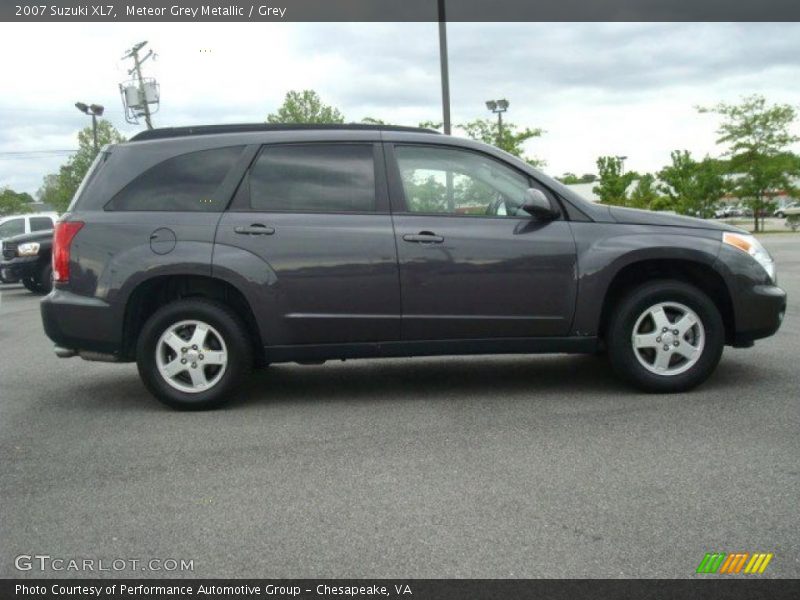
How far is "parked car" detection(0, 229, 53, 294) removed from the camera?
54.9 feet

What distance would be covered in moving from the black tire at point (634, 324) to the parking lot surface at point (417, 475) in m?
0.14

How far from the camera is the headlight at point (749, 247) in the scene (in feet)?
19.3

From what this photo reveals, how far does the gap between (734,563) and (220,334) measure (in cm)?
362

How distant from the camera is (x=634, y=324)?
227 inches

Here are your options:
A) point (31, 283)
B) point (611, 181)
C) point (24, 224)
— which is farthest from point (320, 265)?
point (611, 181)

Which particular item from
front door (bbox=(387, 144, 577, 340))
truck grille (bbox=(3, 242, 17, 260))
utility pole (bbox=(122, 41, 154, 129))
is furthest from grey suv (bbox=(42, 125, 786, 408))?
utility pole (bbox=(122, 41, 154, 129))

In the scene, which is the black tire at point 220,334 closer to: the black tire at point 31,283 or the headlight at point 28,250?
the headlight at point 28,250

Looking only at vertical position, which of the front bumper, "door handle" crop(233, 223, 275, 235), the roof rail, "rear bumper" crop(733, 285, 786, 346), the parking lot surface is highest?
the roof rail

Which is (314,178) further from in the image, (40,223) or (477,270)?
(40,223)

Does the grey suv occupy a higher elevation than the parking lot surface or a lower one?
higher

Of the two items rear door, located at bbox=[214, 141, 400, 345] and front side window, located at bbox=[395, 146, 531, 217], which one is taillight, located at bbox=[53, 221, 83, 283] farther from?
front side window, located at bbox=[395, 146, 531, 217]

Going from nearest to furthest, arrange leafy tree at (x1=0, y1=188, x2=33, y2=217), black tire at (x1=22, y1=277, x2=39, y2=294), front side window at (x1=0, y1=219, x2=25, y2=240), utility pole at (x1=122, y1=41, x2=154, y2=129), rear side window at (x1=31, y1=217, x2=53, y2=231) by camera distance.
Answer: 1. black tire at (x1=22, y1=277, x2=39, y2=294)
2. front side window at (x1=0, y1=219, x2=25, y2=240)
3. rear side window at (x1=31, y1=217, x2=53, y2=231)
4. utility pole at (x1=122, y1=41, x2=154, y2=129)
5. leafy tree at (x1=0, y1=188, x2=33, y2=217)

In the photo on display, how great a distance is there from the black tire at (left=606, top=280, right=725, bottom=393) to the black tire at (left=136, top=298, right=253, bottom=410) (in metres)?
2.52
